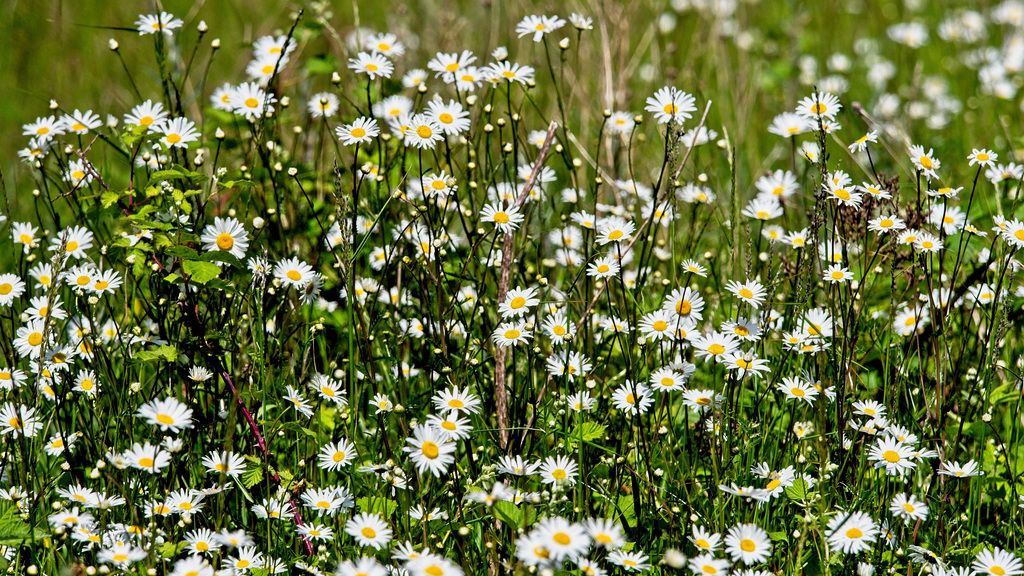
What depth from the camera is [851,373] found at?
2465 millimetres

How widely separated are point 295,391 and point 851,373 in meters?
1.37

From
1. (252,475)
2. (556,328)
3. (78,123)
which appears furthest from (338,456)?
(78,123)

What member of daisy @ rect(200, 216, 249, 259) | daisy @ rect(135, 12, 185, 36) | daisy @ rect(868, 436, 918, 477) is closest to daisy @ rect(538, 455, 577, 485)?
daisy @ rect(868, 436, 918, 477)

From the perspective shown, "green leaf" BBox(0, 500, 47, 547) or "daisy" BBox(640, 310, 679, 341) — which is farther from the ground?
"daisy" BBox(640, 310, 679, 341)

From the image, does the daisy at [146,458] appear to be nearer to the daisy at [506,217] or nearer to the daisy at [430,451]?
the daisy at [430,451]

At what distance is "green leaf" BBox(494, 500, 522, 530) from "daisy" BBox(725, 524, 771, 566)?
410 millimetres

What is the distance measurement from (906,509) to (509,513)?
2.73 feet

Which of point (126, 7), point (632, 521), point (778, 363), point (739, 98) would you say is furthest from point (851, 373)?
point (126, 7)

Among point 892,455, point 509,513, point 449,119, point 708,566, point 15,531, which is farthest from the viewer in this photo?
point 449,119

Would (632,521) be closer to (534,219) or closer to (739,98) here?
(534,219)

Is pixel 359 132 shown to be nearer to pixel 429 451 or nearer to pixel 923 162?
pixel 429 451

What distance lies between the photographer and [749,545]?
1898 millimetres

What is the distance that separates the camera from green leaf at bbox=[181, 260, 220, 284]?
7.21 ft

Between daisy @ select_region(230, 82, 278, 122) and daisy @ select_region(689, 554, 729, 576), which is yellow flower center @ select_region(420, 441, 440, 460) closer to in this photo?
daisy @ select_region(689, 554, 729, 576)
